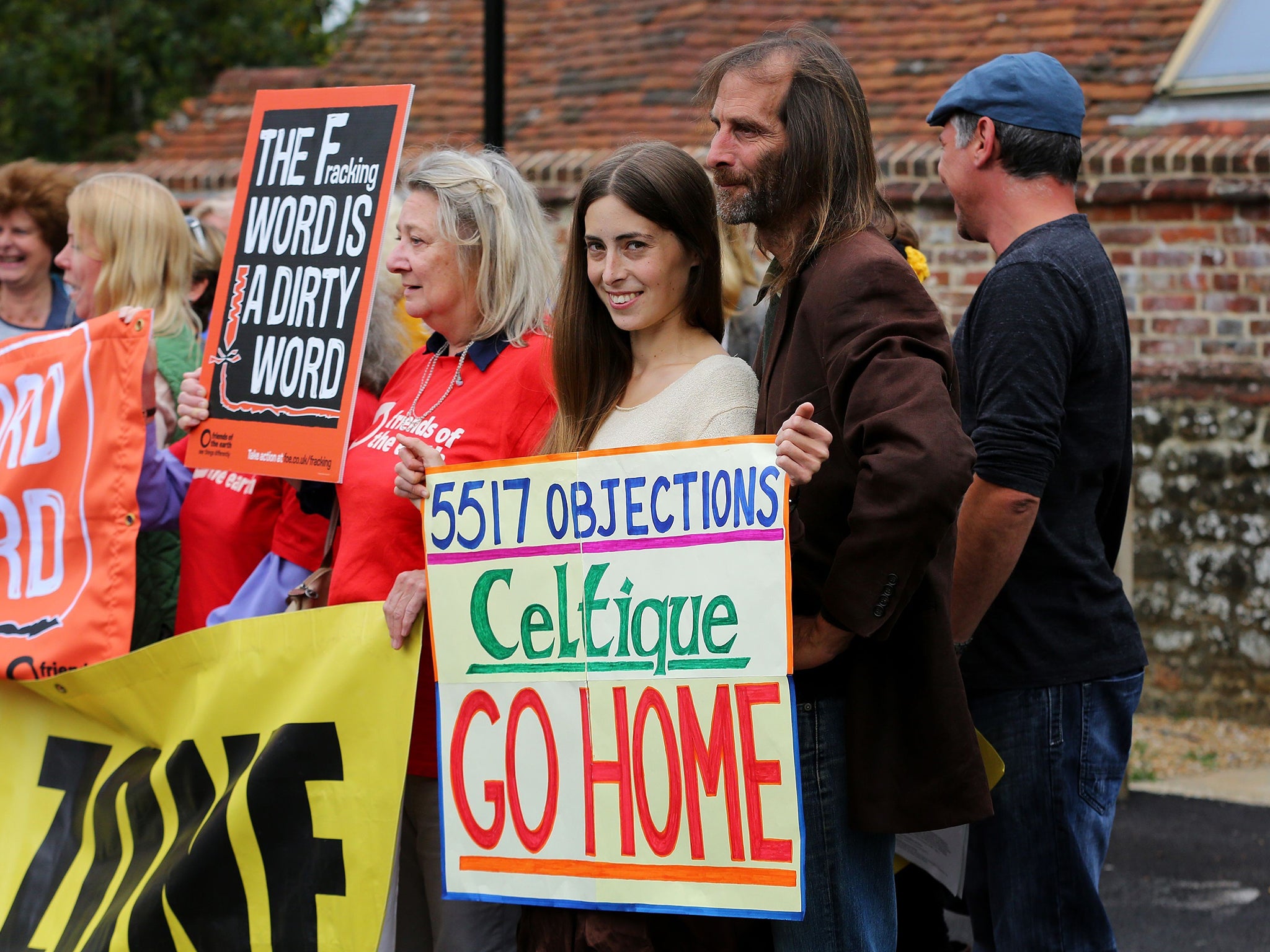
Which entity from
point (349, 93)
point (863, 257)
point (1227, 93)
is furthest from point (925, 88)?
point (863, 257)

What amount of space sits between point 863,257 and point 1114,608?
0.96 metres

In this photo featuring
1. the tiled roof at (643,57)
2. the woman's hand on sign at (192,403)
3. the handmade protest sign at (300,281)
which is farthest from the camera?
the tiled roof at (643,57)

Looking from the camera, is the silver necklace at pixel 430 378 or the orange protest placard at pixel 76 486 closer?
the silver necklace at pixel 430 378

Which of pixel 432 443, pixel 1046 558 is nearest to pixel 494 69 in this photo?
pixel 432 443

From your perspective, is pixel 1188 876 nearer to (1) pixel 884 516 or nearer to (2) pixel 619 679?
(2) pixel 619 679

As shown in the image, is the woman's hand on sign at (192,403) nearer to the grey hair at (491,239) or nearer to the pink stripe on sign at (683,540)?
the grey hair at (491,239)

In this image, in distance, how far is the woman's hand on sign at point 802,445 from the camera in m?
2.25

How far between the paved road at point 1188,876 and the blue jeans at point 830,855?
7.49ft

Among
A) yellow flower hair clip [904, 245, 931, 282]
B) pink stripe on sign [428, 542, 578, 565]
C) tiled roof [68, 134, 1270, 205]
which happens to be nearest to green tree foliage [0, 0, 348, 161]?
tiled roof [68, 134, 1270, 205]

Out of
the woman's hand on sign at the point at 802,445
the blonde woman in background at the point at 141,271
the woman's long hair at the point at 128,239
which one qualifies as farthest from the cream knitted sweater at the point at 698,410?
the woman's long hair at the point at 128,239

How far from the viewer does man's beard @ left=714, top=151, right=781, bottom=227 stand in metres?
2.48

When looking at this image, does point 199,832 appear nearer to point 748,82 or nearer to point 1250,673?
point 748,82

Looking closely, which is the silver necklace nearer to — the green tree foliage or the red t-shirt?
the red t-shirt

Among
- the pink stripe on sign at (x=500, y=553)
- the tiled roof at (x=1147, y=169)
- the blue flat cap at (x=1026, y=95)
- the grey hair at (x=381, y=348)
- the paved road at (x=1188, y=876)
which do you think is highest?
the tiled roof at (x=1147, y=169)
